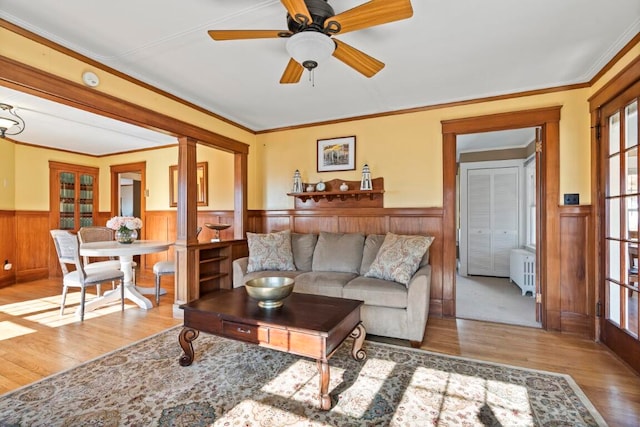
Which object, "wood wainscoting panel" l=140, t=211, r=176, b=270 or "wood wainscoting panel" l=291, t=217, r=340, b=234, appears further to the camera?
"wood wainscoting panel" l=140, t=211, r=176, b=270

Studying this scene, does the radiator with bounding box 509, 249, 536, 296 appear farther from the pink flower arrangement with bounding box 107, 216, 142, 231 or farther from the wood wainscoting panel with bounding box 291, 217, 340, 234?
the pink flower arrangement with bounding box 107, 216, 142, 231

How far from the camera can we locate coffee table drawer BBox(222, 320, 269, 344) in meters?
1.99

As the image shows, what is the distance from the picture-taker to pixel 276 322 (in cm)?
196

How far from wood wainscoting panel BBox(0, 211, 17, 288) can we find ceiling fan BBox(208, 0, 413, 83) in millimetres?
5874

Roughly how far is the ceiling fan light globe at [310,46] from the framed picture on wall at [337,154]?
7.51 feet

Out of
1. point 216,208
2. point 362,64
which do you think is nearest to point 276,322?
point 362,64

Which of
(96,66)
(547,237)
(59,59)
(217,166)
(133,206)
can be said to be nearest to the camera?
(59,59)

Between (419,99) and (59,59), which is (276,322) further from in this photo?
(419,99)

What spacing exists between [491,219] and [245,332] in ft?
17.7

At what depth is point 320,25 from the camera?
178 centimetres

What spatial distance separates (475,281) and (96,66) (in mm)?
6002

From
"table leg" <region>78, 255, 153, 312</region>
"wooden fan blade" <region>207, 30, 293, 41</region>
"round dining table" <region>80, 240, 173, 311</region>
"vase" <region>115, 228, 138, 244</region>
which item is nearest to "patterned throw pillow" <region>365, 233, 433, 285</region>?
"wooden fan blade" <region>207, 30, 293, 41</region>

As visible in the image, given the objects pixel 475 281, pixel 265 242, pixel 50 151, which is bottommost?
pixel 475 281

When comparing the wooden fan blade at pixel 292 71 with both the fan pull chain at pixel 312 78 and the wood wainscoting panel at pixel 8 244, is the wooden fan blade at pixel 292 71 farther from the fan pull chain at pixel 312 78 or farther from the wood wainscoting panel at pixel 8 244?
the wood wainscoting panel at pixel 8 244
